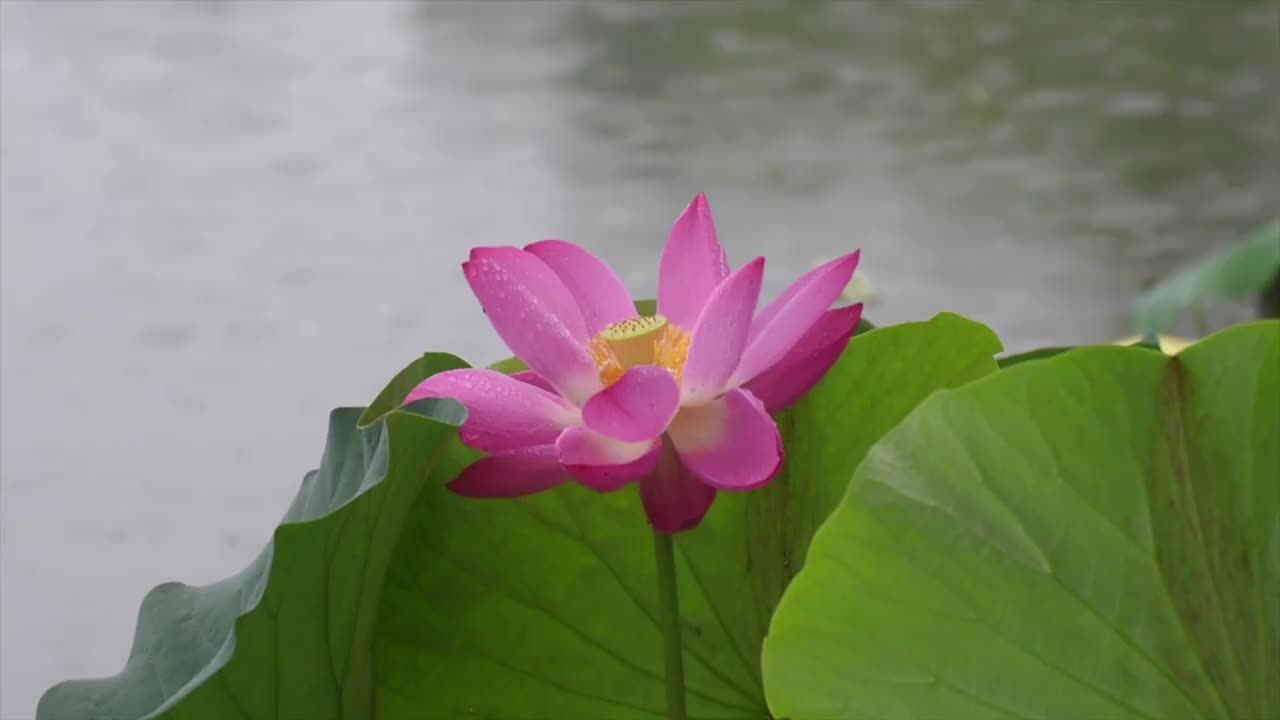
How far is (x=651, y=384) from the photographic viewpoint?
0.68 feet

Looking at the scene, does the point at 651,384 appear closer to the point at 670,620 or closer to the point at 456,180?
the point at 670,620

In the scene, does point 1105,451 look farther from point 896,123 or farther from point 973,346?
point 896,123

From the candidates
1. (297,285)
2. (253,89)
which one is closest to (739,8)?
(253,89)

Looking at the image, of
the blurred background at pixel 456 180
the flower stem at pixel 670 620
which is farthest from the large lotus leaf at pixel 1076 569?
the blurred background at pixel 456 180

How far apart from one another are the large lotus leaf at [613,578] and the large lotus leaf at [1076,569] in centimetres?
6

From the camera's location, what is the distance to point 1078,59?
99.2 inches

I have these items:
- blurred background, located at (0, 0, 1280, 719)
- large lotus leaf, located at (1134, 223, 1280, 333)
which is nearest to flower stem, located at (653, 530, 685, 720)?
blurred background, located at (0, 0, 1280, 719)

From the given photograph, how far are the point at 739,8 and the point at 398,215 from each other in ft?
3.98

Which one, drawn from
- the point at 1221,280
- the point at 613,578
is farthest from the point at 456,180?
the point at 613,578

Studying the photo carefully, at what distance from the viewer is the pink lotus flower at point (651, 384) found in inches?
8.3

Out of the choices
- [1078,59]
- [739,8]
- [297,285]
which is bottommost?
[297,285]

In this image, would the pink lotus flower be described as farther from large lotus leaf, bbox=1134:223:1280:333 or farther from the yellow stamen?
large lotus leaf, bbox=1134:223:1280:333

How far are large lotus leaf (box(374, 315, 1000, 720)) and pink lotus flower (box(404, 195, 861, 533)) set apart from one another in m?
0.04

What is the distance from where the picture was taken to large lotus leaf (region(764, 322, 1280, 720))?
0.70ft
